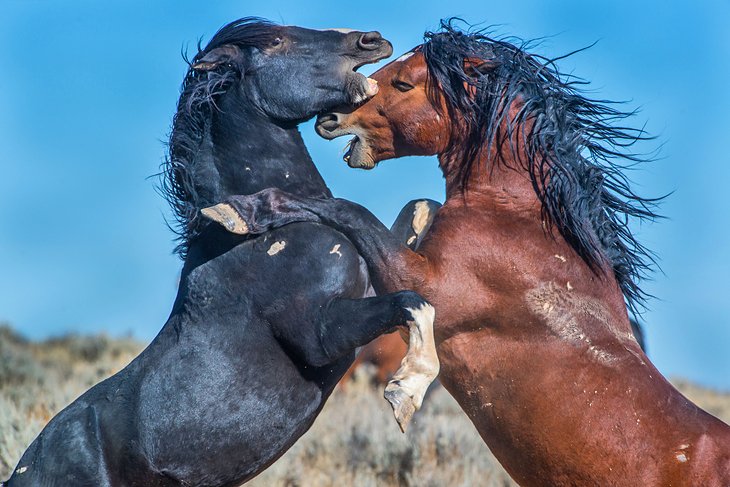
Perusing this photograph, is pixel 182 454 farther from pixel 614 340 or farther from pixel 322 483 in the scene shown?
pixel 322 483

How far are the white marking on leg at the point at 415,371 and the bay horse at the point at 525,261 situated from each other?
468mm

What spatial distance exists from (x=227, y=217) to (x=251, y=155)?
438 millimetres

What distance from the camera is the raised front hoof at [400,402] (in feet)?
13.1

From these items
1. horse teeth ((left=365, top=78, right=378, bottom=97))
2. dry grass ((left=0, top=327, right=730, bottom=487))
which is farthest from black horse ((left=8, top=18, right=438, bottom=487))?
dry grass ((left=0, top=327, right=730, bottom=487))

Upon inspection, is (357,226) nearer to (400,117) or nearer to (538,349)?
(400,117)

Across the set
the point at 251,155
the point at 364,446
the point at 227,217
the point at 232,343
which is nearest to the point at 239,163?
the point at 251,155

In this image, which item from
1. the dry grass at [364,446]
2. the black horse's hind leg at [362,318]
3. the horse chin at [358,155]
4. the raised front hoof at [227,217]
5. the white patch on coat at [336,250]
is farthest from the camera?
the dry grass at [364,446]

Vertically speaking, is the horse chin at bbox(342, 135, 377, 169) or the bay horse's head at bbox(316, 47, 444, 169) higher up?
the bay horse's head at bbox(316, 47, 444, 169)

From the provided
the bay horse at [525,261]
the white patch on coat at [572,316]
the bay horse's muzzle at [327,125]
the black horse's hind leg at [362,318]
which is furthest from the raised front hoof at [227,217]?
the white patch on coat at [572,316]

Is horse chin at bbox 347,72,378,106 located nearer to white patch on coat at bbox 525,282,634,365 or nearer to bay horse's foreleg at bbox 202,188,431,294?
bay horse's foreleg at bbox 202,188,431,294

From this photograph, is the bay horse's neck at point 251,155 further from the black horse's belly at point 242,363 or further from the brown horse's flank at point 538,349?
the brown horse's flank at point 538,349

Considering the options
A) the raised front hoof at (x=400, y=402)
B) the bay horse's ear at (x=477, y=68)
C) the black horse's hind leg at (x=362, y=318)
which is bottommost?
the raised front hoof at (x=400, y=402)

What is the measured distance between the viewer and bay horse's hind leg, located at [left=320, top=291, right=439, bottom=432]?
4.05 m

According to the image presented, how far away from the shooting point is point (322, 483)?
283 inches
